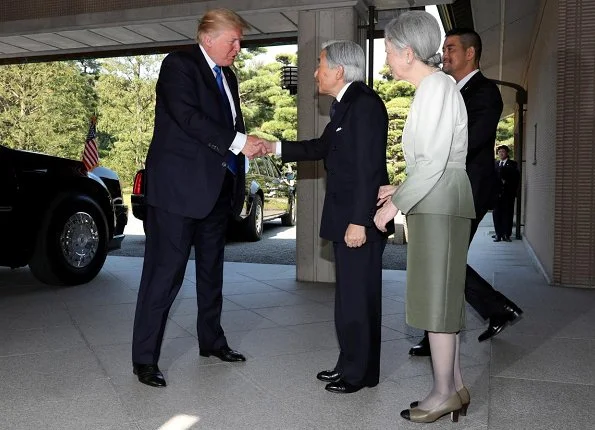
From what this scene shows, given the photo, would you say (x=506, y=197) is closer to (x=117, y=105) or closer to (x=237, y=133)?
(x=237, y=133)

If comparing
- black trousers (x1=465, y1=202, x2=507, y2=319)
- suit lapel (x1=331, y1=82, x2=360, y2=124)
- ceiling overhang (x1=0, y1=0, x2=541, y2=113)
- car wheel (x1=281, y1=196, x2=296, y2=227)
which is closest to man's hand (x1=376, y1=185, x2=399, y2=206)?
suit lapel (x1=331, y1=82, x2=360, y2=124)

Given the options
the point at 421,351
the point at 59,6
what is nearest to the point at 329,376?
the point at 421,351

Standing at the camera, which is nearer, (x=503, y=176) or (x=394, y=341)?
(x=394, y=341)

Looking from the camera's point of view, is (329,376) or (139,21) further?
(139,21)

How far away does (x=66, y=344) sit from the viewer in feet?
13.5

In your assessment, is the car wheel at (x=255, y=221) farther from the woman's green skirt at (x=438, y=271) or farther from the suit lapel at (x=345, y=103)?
the woman's green skirt at (x=438, y=271)

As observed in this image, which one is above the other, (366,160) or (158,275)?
(366,160)

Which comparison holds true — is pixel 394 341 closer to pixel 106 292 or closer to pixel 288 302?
pixel 288 302

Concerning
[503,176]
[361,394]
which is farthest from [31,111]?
[361,394]

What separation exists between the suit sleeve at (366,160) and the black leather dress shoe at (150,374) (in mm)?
1205

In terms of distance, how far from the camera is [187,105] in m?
3.27

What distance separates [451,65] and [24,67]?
78.2ft

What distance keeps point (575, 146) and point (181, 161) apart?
14.1 ft

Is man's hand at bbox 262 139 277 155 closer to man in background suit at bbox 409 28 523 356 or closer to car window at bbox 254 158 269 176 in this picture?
man in background suit at bbox 409 28 523 356
